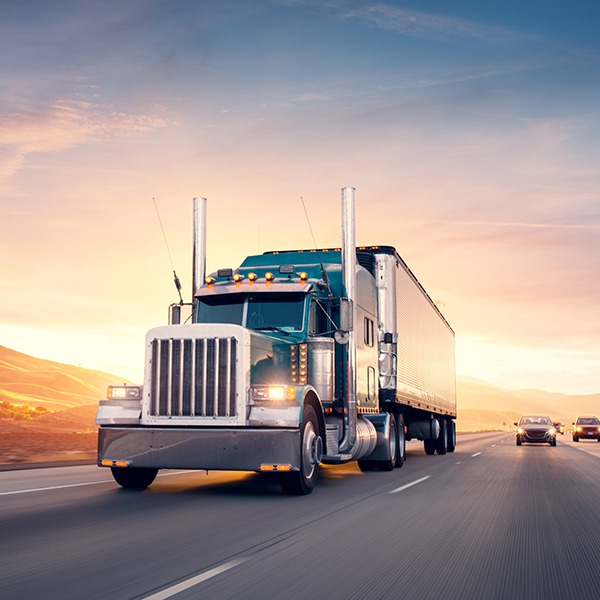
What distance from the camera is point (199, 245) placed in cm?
1673

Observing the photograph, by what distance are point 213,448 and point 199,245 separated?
19.7 ft

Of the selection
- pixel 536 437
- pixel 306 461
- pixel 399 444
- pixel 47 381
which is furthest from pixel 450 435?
pixel 47 381

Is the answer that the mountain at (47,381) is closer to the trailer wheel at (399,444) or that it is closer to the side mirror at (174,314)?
the trailer wheel at (399,444)

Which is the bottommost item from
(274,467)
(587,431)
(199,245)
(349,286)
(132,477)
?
(132,477)

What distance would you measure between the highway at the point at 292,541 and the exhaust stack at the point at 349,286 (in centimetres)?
96

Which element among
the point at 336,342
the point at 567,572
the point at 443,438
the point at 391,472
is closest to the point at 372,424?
the point at 391,472

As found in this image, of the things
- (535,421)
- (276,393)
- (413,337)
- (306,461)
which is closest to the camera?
(276,393)

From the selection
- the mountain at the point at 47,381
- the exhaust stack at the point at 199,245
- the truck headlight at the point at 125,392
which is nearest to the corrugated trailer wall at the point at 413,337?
the exhaust stack at the point at 199,245

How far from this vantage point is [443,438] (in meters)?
30.1

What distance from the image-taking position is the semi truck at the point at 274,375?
11.8m

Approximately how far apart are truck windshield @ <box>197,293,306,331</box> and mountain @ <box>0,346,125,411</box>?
9755 centimetres

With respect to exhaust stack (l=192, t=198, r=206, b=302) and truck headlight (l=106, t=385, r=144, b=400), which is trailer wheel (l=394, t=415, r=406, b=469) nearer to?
exhaust stack (l=192, t=198, r=206, b=302)

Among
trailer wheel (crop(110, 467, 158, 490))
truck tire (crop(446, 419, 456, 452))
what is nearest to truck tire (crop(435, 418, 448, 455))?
truck tire (crop(446, 419, 456, 452))

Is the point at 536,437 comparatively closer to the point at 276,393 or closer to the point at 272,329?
the point at 272,329
